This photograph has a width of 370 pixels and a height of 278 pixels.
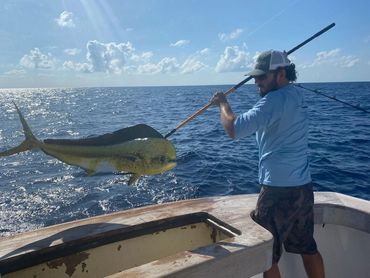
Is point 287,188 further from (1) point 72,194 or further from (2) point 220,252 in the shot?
(1) point 72,194

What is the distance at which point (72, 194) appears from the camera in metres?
9.10

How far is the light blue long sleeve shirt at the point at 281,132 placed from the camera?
2.83m

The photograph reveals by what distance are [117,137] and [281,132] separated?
1.28 metres

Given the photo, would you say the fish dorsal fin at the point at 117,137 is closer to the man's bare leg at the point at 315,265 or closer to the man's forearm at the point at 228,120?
the man's forearm at the point at 228,120

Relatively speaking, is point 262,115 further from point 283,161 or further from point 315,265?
point 315,265

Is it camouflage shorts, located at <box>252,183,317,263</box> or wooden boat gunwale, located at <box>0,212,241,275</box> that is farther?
camouflage shorts, located at <box>252,183,317,263</box>

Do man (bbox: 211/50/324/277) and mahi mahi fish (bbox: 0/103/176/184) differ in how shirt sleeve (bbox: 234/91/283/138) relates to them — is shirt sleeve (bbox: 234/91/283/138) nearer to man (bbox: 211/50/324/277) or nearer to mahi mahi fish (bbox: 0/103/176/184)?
man (bbox: 211/50/324/277)

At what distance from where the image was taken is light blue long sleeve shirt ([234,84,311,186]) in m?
2.83

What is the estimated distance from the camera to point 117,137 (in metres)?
2.75

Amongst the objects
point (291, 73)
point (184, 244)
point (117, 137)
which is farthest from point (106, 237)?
point (291, 73)

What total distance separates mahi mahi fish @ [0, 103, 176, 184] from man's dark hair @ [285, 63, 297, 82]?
3.85 feet

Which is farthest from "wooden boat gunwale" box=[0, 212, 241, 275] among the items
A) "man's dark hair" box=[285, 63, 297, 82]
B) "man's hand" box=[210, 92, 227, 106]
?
"man's dark hair" box=[285, 63, 297, 82]

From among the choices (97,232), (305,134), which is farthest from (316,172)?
(97,232)

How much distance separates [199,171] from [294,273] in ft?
23.4
